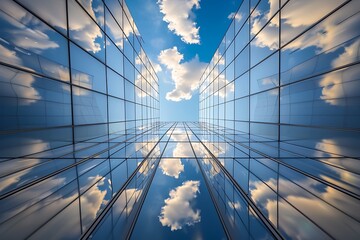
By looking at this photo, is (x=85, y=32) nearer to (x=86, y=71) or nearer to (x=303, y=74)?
(x=86, y=71)

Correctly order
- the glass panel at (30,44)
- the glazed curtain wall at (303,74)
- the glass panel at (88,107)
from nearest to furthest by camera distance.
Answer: the glass panel at (30,44) → the glazed curtain wall at (303,74) → the glass panel at (88,107)

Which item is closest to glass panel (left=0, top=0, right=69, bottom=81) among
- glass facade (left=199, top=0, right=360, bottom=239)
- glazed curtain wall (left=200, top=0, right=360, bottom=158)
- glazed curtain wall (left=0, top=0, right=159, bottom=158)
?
glazed curtain wall (left=0, top=0, right=159, bottom=158)

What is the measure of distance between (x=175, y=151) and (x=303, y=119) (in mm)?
6523

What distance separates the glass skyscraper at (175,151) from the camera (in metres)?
2.58

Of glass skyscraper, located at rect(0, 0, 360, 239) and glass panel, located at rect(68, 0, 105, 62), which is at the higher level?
glass panel, located at rect(68, 0, 105, 62)

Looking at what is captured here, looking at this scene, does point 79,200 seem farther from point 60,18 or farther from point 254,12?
point 254,12

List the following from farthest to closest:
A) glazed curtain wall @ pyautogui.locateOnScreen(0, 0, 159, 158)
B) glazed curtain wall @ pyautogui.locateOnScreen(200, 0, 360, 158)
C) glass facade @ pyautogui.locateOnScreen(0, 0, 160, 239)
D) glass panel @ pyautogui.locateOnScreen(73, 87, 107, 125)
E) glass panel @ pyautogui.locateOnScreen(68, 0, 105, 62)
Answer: glass panel @ pyautogui.locateOnScreen(73, 87, 107, 125) < glass panel @ pyautogui.locateOnScreen(68, 0, 105, 62) < glazed curtain wall @ pyautogui.locateOnScreen(200, 0, 360, 158) < glazed curtain wall @ pyautogui.locateOnScreen(0, 0, 159, 158) < glass facade @ pyautogui.locateOnScreen(0, 0, 160, 239)

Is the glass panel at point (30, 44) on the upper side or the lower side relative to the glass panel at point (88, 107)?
upper

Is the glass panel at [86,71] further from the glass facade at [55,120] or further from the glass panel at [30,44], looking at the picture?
the glass panel at [30,44]

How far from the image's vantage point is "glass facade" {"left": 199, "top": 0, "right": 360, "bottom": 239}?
283 centimetres

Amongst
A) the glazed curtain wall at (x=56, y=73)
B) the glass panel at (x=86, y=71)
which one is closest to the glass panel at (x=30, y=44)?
the glazed curtain wall at (x=56, y=73)

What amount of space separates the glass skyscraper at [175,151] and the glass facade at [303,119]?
4 cm

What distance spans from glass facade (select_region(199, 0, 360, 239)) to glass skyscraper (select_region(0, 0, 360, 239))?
0.04 metres

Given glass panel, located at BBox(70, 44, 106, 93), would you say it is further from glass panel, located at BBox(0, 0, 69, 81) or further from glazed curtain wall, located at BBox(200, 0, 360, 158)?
glazed curtain wall, located at BBox(200, 0, 360, 158)
